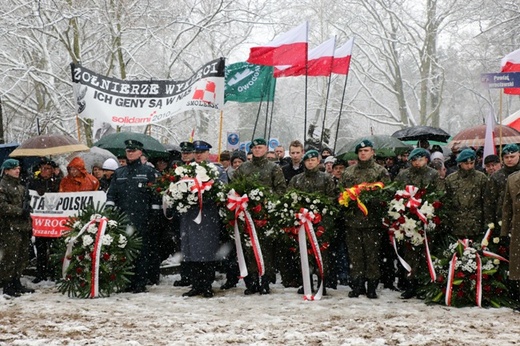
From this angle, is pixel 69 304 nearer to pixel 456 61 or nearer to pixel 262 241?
pixel 262 241

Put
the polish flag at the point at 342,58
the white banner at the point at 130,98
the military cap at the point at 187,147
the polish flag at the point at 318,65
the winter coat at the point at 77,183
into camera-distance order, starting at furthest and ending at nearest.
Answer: the polish flag at the point at 342,58 → the polish flag at the point at 318,65 → the white banner at the point at 130,98 → the winter coat at the point at 77,183 → the military cap at the point at 187,147

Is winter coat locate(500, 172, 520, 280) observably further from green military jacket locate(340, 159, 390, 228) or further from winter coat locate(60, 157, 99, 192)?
winter coat locate(60, 157, 99, 192)

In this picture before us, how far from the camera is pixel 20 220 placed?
893cm

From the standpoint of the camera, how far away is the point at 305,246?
8.48m

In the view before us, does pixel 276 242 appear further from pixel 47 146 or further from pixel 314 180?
pixel 47 146

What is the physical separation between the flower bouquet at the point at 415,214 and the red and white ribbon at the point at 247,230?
1.78m

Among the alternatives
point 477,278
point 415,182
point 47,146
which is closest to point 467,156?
point 415,182

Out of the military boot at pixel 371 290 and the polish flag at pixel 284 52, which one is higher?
the polish flag at pixel 284 52

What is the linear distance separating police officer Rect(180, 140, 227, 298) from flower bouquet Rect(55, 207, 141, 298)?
2.31ft

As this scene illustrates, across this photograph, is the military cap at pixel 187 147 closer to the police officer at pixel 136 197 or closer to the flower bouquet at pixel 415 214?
the police officer at pixel 136 197

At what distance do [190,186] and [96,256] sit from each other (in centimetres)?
153

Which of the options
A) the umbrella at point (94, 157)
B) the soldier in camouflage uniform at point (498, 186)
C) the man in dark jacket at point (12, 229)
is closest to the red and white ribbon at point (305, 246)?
the soldier in camouflage uniform at point (498, 186)

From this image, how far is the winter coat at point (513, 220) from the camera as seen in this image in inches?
294

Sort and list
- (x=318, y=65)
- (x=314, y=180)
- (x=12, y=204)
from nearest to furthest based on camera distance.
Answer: (x=12, y=204) < (x=314, y=180) < (x=318, y=65)
